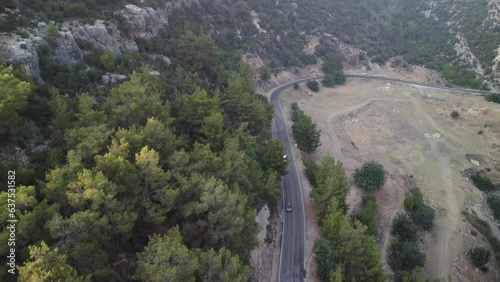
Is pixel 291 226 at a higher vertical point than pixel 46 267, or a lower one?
lower

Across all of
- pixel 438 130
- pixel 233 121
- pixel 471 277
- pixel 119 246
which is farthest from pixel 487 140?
pixel 119 246

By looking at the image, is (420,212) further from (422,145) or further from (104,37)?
(104,37)

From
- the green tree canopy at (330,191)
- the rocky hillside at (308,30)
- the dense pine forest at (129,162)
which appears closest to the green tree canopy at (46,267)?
the dense pine forest at (129,162)

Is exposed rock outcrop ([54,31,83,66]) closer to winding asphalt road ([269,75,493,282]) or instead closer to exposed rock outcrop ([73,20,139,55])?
exposed rock outcrop ([73,20,139,55])

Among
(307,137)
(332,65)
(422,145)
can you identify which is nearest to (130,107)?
(307,137)

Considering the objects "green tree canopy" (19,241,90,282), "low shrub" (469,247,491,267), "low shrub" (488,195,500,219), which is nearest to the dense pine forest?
"green tree canopy" (19,241,90,282)

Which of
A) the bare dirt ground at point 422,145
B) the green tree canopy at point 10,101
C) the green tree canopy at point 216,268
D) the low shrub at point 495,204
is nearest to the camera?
the green tree canopy at point 216,268

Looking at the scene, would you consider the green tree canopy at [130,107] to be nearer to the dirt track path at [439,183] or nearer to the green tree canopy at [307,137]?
the green tree canopy at [307,137]
